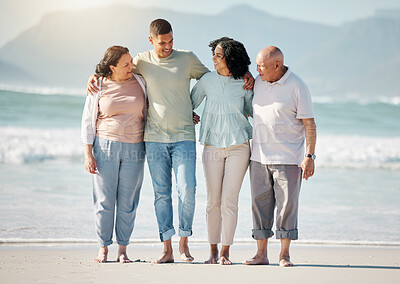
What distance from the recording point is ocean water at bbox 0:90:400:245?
4.60 m

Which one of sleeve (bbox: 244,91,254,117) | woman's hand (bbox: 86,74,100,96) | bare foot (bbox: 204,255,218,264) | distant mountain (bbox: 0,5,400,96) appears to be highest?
distant mountain (bbox: 0,5,400,96)

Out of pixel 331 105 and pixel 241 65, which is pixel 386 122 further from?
pixel 241 65

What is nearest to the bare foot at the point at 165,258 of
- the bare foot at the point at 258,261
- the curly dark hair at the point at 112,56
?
the bare foot at the point at 258,261

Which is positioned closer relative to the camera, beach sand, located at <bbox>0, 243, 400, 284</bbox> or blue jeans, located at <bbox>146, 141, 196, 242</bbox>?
beach sand, located at <bbox>0, 243, 400, 284</bbox>

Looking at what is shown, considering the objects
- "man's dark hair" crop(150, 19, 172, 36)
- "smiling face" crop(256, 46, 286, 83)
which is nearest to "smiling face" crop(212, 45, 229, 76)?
"smiling face" crop(256, 46, 286, 83)

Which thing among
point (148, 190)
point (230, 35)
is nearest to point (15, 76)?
point (230, 35)

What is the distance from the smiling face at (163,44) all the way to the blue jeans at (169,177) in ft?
1.88

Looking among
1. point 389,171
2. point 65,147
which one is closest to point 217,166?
point 389,171

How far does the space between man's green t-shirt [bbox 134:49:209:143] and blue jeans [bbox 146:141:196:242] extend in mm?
59

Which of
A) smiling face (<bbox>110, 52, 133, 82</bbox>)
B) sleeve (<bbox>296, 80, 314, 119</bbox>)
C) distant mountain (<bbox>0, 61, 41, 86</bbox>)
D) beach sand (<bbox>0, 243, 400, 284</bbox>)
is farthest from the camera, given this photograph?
distant mountain (<bbox>0, 61, 41, 86</bbox>)

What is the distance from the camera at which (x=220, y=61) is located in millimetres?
3469

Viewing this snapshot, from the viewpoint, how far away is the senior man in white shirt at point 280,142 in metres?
3.33

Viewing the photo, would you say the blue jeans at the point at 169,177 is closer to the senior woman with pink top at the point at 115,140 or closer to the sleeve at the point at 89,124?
the senior woman with pink top at the point at 115,140

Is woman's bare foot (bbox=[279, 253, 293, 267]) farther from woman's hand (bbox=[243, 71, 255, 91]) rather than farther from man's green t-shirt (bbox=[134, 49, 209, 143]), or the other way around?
woman's hand (bbox=[243, 71, 255, 91])
